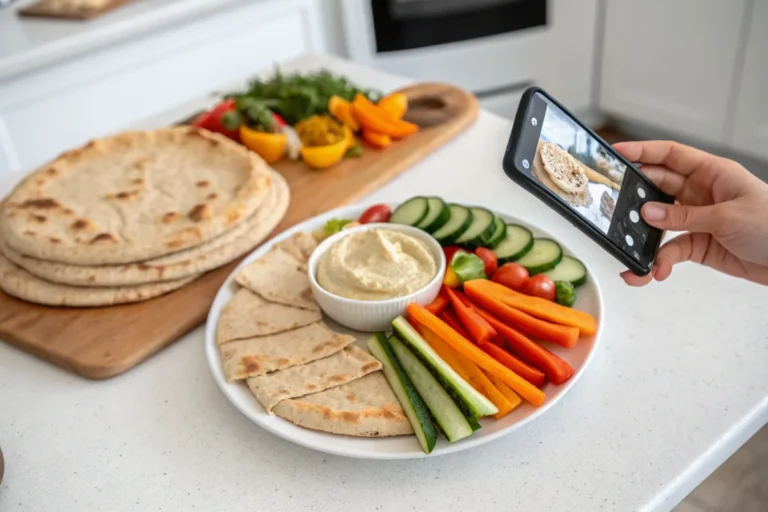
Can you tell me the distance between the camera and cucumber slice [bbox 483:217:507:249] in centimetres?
158

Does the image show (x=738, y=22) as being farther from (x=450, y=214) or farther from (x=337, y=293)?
(x=337, y=293)

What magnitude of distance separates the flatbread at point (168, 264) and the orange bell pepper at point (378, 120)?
51 cm

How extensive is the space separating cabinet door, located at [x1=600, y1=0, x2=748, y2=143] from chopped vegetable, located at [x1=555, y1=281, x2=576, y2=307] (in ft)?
8.65

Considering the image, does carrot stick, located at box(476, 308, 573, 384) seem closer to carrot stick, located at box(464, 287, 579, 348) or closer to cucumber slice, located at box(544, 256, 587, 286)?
carrot stick, located at box(464, 287, 579, 348)

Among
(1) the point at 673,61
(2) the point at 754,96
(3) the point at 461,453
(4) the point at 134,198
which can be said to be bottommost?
(2) the point at 754,96

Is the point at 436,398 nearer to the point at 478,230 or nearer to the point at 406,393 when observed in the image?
the point at 406,393

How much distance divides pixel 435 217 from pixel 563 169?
0.41m

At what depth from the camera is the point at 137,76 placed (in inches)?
127

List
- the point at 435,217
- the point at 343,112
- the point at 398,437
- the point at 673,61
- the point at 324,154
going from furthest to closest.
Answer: the point at 673,61
the point at 343,112
the point at 324,154
the point at 435,217
the point at 398,437

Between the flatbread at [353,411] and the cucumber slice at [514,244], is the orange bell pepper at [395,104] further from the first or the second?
the flatbread at [353,411]

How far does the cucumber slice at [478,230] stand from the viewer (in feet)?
5.20

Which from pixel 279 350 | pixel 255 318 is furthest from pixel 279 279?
pixel 279 350

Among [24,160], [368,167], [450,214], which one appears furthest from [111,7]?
[450,214]

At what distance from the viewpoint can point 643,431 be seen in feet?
4.05
